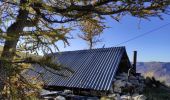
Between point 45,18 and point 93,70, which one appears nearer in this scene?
point 45,18

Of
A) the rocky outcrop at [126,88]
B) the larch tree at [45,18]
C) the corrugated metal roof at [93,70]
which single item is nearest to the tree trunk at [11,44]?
the larch tree at [45,18]

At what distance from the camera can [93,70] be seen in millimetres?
16844

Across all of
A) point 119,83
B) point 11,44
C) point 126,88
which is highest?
point 11,44

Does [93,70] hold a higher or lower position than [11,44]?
lower

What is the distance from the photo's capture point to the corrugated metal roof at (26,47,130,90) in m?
15.4

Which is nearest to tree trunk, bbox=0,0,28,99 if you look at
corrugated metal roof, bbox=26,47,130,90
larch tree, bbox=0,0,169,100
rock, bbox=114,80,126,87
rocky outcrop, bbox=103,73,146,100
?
larch tree, bbox=0,0,169,100

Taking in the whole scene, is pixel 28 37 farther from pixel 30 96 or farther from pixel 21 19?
pixel 30 96

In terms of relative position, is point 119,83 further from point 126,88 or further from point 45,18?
point 45,18

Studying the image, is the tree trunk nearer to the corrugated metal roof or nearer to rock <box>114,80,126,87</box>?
the corrugated metal roof

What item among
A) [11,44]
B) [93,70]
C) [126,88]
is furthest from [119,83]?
[11,44]

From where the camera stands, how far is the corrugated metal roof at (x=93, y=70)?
50.6 ft

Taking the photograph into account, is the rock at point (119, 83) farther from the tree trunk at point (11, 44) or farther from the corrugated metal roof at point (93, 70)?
the tree trunk at point (11, 44)

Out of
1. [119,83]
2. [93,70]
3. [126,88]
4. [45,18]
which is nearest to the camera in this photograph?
[45,18]

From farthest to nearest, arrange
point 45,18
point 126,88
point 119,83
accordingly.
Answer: point 126,88, point 119,83, point 45,18
